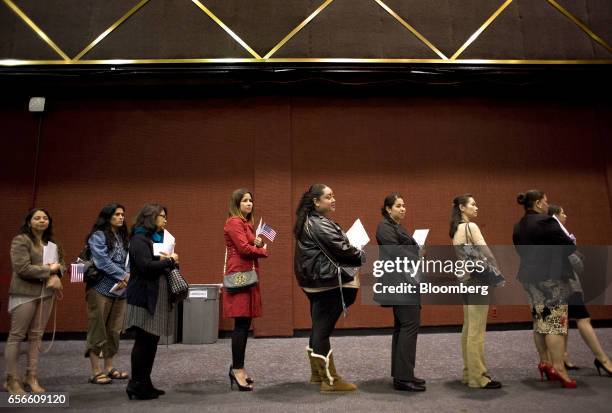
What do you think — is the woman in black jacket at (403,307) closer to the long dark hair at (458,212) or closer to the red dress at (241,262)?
the long dark hair at (458,212)

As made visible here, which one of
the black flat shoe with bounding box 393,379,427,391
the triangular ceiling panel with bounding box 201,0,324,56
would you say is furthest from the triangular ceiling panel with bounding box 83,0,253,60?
the black flat shoe with bounding box 393,379,427,391

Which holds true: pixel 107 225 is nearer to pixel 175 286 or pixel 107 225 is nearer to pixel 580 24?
pixel 175 286

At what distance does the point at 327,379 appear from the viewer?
11.1ft

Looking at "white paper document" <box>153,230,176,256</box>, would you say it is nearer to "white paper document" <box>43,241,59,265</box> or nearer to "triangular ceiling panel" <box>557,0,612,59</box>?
"white paper document" <box>43,241,59,265</box>

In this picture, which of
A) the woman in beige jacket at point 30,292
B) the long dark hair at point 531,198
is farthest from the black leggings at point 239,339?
the long dark hair at point 531,198

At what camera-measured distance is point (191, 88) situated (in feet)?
21.9

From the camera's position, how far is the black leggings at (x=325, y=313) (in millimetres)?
3350

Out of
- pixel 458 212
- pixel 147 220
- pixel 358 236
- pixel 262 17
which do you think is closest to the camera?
pixel 147 220

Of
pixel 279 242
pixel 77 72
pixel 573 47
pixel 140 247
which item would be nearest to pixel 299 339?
pixel 279 242

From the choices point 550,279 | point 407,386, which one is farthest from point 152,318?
point 550,279

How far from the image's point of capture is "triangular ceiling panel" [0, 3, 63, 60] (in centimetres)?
620

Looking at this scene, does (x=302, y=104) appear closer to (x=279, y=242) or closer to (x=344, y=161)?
(x=344, y=161)

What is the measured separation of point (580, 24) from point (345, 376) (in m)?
6.59

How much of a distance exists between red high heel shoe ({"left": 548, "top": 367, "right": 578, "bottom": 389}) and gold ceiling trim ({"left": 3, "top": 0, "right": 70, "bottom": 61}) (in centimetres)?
723
